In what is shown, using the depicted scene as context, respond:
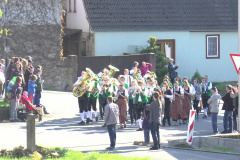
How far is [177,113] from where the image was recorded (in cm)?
2645

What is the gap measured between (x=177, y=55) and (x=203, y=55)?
1.69 meters

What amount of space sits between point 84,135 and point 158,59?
15.3m

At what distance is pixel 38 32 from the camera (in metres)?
→ 37.8

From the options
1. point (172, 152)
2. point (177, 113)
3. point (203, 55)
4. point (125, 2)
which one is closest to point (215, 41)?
point (203, 55)

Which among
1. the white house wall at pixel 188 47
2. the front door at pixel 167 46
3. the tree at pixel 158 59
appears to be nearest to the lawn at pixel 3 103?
the tree at pixel 158 59

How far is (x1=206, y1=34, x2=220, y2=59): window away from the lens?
40.9 m

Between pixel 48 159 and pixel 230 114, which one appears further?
pixel 230 114

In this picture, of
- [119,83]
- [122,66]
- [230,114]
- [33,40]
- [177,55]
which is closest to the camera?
[230,114]

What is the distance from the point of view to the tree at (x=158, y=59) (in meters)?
36.9

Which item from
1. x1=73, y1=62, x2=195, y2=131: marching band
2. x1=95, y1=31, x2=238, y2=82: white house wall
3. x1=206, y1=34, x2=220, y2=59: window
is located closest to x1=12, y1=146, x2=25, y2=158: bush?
x1=73, y1=62, x2=195, y2=131: marching band

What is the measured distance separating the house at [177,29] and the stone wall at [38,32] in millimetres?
2096

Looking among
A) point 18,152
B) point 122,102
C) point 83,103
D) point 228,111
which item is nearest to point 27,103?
point 83,103

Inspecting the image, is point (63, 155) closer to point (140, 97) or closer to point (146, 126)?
point (146, 126)

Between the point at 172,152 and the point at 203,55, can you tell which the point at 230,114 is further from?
the point at 203,55
